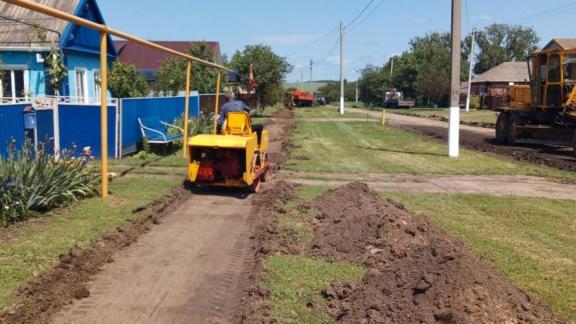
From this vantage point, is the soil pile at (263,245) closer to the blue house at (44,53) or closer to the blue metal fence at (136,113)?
the blue metal fence at (136,113)

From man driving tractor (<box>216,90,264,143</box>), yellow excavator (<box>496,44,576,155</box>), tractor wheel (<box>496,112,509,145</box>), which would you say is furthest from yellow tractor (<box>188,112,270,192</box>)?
tractor wheel (<box>496,112,509,145</box>)

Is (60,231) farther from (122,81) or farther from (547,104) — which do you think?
(547,104)

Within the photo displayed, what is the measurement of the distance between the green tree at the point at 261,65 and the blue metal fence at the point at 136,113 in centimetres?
2190

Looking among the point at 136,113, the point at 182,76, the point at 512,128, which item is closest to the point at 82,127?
the point at 136,113

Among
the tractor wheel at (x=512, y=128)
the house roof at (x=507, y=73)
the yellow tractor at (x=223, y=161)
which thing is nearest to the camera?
the yellow tractor at (x=223, y=161)

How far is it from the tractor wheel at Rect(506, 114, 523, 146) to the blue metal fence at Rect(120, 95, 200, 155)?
40.7 ft

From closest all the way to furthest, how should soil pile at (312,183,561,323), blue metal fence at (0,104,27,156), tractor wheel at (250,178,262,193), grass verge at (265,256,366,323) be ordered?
soil pile at (312,183,561,323), grass verge at (265,256,366,323), blue metal fence at (0,104,27,156), tractor wheel at (250,178,262,193)

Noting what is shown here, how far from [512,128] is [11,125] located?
1758 cm

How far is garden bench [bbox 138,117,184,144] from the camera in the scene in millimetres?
16594

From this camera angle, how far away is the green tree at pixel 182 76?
2805cm

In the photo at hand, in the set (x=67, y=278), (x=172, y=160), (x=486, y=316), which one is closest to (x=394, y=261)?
(x=486, y=316)

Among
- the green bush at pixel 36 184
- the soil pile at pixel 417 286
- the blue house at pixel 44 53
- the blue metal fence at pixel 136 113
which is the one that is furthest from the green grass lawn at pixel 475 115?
the soil pile at pixel 417 286

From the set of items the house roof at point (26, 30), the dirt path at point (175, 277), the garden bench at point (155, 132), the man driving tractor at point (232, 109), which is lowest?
the dirt path at point (175, 277)

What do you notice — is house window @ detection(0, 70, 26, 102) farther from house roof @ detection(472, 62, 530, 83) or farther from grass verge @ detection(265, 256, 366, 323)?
house roof @ detection(472, 62, 530, 83)
